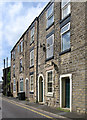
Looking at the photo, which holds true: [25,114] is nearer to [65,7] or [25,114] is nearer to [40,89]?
[40,89]

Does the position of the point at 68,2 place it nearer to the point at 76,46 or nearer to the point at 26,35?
the point at 76,46

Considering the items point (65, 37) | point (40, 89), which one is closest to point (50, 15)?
point (65, 37)

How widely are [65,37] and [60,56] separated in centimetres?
146

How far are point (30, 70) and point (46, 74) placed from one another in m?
5.58

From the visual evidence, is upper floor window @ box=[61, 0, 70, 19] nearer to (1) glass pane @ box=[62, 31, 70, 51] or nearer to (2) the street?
(1) glass pane @ box=[62, 31, 70, 51]

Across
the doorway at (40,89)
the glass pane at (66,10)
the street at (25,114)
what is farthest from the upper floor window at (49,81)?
the glass pane at (66,10)

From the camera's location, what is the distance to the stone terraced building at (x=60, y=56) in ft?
37.5

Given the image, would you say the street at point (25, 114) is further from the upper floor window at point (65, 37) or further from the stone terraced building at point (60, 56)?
the upper floor window at point (65, 37)

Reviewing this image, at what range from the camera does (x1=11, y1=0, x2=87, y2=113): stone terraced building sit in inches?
451

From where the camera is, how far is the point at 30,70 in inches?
870

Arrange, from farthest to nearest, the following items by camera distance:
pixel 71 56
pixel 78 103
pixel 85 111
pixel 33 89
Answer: pixel 33 89
pixel 71 56
pixel 78 103
pixel 85 111

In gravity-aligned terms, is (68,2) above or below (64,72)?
above

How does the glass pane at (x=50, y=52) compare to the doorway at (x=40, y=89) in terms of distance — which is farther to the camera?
the doorway at (x=40, y=89)

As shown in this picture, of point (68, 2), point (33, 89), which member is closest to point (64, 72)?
point (68, 2)
